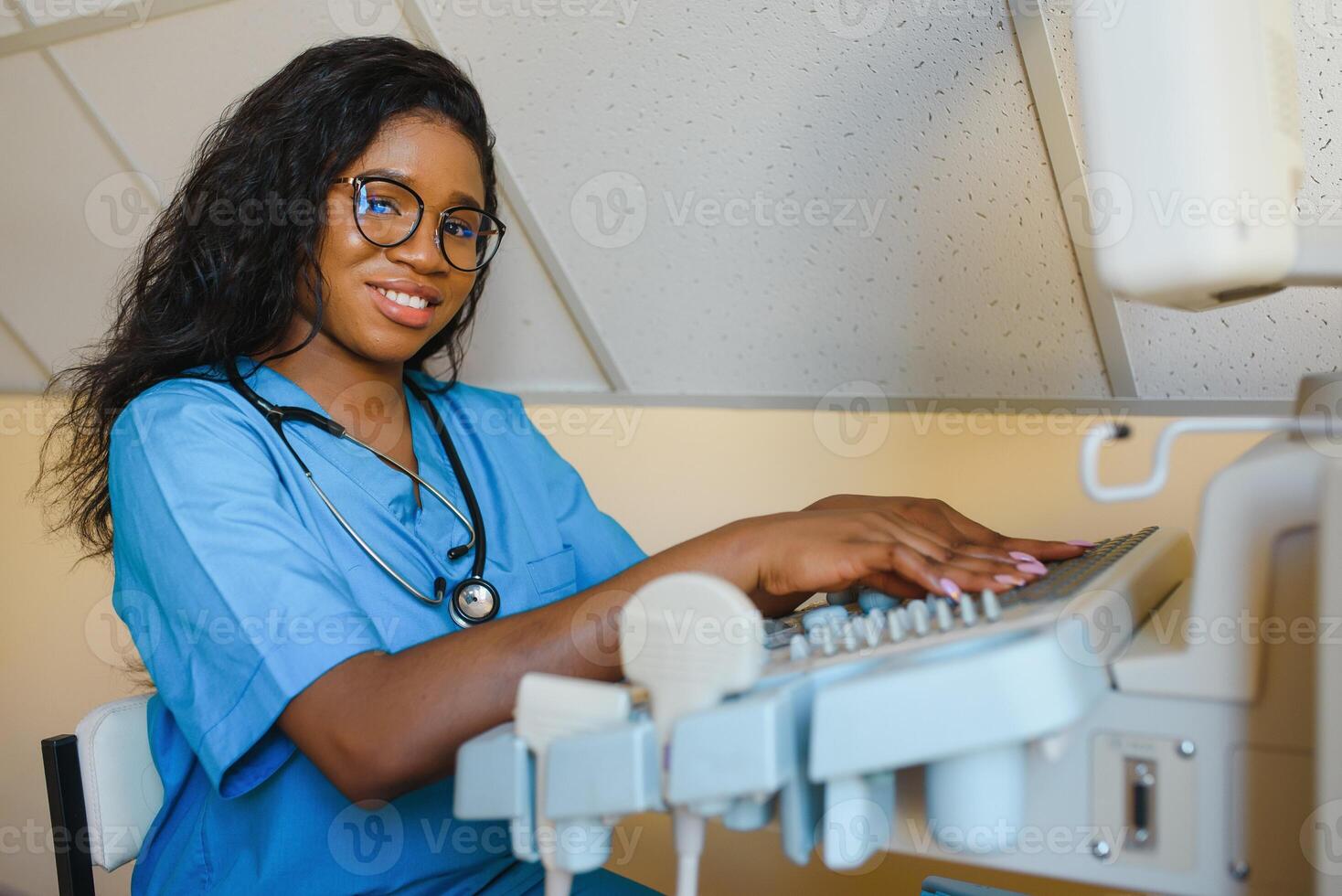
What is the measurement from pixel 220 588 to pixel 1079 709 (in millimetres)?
603

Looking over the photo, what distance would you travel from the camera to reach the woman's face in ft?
3.65

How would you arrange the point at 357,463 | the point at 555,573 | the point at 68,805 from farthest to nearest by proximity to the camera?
the point at 555,573 → the point at 357,463 → the point at 68,805

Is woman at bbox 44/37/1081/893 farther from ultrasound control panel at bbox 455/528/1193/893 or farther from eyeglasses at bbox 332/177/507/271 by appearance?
ultrasound control panel at bbox 455/528/1193/893

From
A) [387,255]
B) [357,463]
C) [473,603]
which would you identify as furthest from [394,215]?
[473,603]

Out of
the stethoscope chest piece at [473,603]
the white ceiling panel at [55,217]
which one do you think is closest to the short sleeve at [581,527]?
the stethoscope chest piece at [473,603]

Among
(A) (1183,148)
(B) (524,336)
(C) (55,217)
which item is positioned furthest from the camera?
(C) (55,217)

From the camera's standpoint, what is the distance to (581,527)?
50.4 inches

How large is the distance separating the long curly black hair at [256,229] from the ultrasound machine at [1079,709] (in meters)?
0.67

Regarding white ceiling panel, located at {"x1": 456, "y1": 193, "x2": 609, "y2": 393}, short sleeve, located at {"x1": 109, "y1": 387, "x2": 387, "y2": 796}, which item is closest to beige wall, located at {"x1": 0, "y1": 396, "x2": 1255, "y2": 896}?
white ceiling panel, located at {"x1": 456, "y1": 193, "x2": 609, "y2": 393}

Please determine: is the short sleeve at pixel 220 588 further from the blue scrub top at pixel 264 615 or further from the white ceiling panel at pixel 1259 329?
the white ceiling panel at pixel 1259 329

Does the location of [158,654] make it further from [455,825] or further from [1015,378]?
[1015,378]

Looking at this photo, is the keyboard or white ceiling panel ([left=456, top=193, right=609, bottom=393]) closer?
the keyboard

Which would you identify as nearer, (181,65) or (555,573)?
(555,573)

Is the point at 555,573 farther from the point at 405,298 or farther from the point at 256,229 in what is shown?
the point at 256,229
